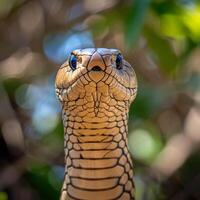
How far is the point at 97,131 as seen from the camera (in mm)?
2162

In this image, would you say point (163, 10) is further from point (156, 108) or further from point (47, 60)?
point (47, 60)

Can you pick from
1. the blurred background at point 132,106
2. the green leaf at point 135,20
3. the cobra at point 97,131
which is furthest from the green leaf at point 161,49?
the cobra at point 97,131

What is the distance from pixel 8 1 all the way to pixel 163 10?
94 centimetres

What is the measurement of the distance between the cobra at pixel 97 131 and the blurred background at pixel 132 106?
1.11m

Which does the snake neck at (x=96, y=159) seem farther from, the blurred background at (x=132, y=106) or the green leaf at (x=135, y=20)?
the blurred background at (x=132, y=106)

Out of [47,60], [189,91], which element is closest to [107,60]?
[189,91]

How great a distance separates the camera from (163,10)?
323cm

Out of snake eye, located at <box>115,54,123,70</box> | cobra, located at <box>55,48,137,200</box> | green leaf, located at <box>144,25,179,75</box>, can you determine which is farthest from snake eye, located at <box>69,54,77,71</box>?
green leaf, located at <box>144,25,179,75</box>

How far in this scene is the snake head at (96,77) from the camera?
2.02 meters

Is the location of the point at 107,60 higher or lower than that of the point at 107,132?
higher

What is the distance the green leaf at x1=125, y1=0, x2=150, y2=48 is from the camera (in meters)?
2.81

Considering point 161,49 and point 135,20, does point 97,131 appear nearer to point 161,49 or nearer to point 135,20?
point 135,20

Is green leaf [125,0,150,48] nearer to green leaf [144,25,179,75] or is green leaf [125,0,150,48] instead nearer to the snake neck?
green leaf [144,25,179,75]

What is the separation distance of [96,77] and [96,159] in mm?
274
